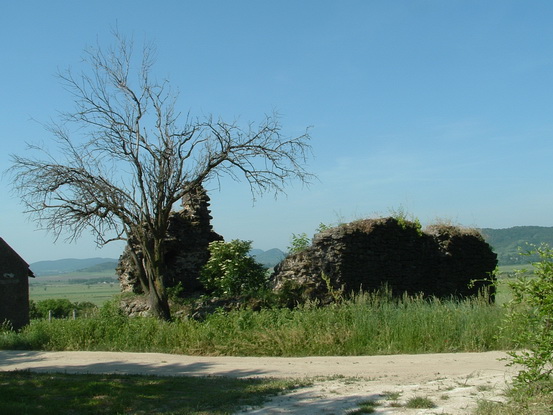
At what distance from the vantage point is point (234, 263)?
19.0 meters

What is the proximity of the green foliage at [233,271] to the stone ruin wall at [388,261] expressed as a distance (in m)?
0.73

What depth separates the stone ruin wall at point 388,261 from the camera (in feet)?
59.2

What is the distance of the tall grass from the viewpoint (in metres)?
13.0

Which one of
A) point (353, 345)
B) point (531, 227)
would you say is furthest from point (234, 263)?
point (531, 227)

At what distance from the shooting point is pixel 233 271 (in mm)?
18969

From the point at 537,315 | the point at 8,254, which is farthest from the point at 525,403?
the point at 8,254

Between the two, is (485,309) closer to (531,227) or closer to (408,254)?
(408,254)

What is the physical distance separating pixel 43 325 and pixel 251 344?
668cm

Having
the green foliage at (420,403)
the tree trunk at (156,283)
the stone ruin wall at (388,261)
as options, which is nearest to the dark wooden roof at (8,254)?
the tree trunk at (156,283)

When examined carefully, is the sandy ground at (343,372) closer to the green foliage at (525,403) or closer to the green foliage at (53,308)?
the green foliage at (525,403)

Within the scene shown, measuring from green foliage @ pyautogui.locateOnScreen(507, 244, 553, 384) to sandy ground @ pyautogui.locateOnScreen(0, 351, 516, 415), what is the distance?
0.87 m

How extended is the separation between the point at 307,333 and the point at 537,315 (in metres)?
7.68

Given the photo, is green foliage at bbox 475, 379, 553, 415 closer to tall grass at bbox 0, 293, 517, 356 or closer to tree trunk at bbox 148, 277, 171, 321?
tall grass at bbox 0, 293, 517, 356

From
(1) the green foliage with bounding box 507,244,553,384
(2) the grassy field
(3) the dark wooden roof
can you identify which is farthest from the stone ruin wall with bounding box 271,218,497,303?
(2) the grassy field
